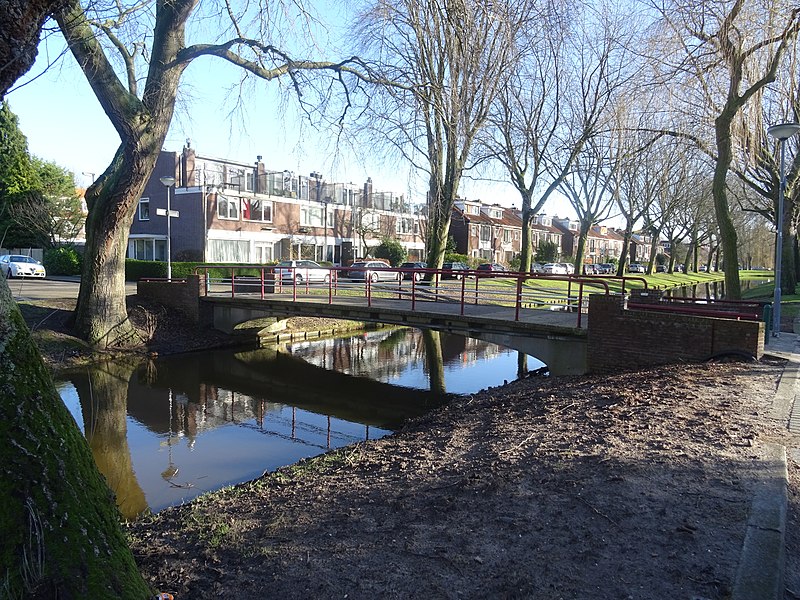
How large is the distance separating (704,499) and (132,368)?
14.9m

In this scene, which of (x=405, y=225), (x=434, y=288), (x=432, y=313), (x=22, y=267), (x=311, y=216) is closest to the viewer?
(x=432, y=313)

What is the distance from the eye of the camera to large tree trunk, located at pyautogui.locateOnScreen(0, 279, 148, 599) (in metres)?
2.73

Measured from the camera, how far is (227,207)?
134 feet

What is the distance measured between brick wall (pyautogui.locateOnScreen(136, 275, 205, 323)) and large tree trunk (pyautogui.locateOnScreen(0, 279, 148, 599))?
695 inches

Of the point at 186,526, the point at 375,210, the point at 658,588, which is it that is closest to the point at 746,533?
the point at 658,588

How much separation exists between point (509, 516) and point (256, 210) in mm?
41273

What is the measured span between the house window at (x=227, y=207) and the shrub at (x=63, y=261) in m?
9.05

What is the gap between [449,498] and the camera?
4797 mm

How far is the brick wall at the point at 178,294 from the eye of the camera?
20156 millimetres

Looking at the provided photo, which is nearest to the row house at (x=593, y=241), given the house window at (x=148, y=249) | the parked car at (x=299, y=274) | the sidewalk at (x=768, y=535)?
the parked car at (x=299, y=274)

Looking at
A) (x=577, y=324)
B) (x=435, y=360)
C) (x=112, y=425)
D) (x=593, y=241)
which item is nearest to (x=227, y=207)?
(x=435, y=360)

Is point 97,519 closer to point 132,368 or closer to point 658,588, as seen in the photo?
point 658,588

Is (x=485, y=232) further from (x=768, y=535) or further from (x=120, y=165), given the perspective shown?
(x=768, y=535)

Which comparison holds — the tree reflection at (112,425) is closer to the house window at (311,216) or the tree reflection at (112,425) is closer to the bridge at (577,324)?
the bridge at (577,324)
